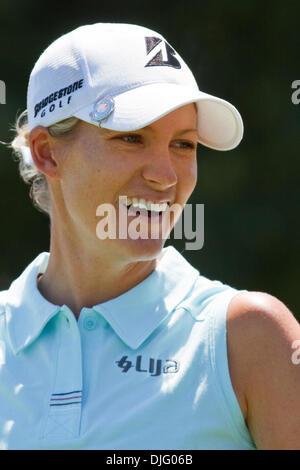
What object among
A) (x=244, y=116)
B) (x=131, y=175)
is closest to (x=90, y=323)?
(x=131, y=175)

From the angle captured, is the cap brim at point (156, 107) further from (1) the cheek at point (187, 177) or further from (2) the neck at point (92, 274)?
(2) the neck at point (92, 274)

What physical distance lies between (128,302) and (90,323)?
0.31 ft

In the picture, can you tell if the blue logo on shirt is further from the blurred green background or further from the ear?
the blurred green background

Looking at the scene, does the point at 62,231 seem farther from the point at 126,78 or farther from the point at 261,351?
the point at 261,351

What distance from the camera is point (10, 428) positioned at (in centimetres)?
190

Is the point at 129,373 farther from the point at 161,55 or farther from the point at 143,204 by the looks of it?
the point at 161,55

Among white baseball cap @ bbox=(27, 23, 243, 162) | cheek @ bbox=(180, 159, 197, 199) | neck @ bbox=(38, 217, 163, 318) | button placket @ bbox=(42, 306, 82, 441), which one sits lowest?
button placket @ bbox=(42, 306, 82, 441)

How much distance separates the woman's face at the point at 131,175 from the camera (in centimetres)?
197

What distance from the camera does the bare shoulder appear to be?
69.6 inches

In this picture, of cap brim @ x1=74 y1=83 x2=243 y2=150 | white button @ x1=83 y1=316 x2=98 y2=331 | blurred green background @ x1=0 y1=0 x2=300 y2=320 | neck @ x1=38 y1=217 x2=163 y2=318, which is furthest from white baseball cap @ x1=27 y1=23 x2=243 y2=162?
blurred green background @ x1=0 y1=0 x2=300 y2=320

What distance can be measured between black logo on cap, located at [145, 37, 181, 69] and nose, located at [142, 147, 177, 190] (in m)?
0.21

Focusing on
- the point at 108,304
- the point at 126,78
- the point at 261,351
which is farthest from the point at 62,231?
the point at 261,351

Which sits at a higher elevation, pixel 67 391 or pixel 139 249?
pixel 139 249

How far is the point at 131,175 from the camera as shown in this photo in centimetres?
197
